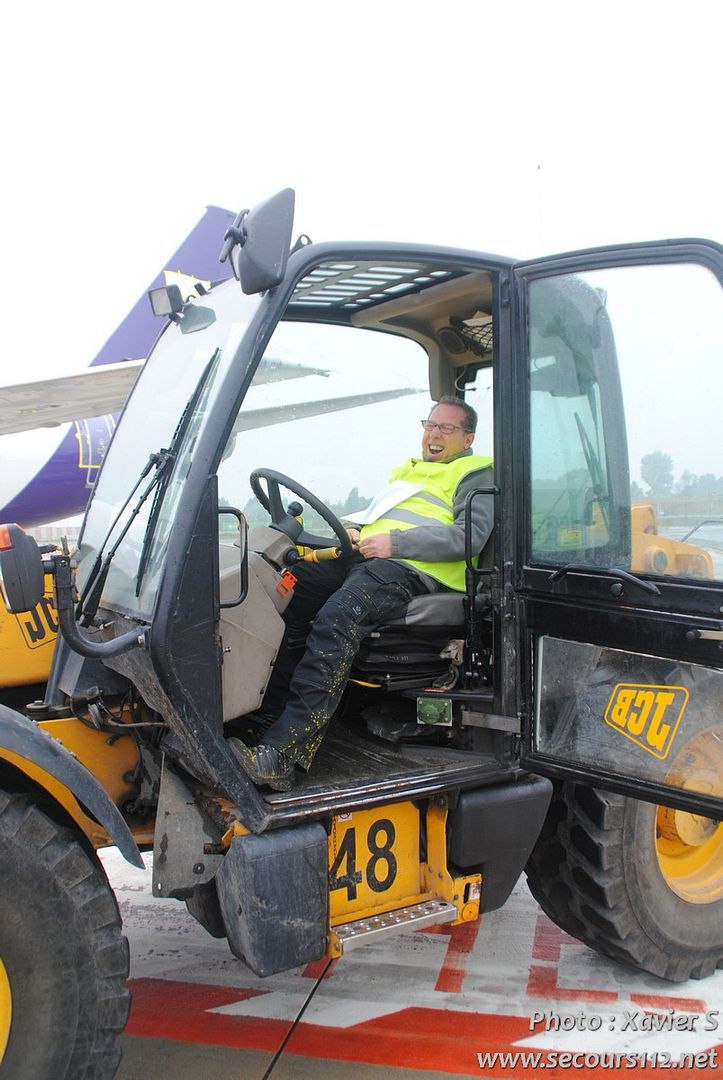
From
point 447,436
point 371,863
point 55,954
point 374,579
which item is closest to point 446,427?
point 447,436

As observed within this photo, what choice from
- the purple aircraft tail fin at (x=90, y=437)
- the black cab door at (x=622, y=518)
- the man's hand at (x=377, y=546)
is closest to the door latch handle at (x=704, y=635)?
the black cab door at (x=622, y=518)

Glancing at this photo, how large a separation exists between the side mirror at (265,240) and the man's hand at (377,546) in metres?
1.04

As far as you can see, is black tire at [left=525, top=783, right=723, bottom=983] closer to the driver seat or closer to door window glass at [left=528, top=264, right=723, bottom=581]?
the driver seat

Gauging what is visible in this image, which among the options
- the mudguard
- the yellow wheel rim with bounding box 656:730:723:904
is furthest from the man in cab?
the yellow wheel rim with bounding box 656:730:723:904

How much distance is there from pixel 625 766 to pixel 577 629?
0.43 metres

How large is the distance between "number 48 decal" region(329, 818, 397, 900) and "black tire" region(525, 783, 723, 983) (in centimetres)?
73

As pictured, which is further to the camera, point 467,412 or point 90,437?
point 90,437

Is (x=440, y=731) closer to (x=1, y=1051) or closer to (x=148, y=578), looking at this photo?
(x=148, y=578)

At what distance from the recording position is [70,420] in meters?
12.4

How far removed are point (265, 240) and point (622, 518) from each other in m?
1.33

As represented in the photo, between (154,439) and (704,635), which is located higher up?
(154,439)

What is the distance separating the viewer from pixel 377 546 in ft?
10.1

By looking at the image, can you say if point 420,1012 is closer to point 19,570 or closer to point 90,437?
point 19,570

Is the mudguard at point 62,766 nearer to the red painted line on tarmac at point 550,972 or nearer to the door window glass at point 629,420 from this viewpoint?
the door window glass at point 629,420
